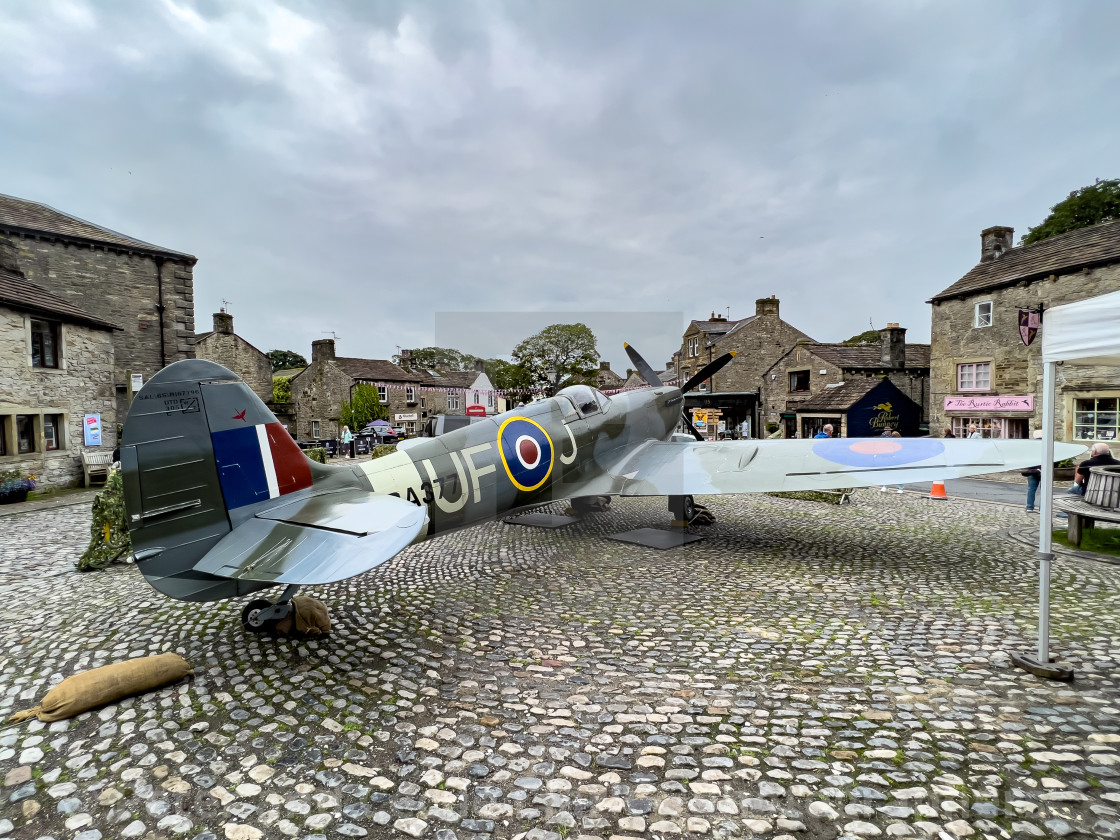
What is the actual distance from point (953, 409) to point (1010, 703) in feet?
66.7

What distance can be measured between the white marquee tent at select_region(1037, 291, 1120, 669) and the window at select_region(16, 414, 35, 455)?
19.2m

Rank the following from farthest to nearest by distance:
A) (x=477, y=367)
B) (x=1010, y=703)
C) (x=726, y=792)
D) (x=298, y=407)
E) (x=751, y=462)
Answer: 1. (x=477, y=367)
2. (x=298, y=407)
3. (x=751, y=462)
4. (x=1010, y=703)
5. (x=726, y=792)

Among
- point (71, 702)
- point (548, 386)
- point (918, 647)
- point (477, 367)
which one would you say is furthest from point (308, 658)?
point (477, 367)

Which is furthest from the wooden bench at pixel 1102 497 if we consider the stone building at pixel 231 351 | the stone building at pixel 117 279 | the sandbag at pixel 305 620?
the stone building at pixel 231 351

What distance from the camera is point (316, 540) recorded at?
3.61m

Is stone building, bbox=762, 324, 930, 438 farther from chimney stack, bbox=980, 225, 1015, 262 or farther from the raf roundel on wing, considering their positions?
the raf roundel on wing

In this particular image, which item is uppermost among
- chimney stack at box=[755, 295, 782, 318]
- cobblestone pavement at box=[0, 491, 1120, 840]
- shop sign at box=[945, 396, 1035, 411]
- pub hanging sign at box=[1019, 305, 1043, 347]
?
chimney stack at box=[755, 295, 782, 318]

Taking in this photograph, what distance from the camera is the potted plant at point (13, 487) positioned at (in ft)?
37.2

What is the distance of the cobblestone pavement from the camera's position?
2.48 m

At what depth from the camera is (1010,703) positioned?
3283 mm

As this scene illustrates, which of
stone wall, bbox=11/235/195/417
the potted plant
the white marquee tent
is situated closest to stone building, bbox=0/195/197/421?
stone wall, bbox=11/235/195/417

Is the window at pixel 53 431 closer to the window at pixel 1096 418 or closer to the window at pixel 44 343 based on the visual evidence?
the window at pixel 44 343

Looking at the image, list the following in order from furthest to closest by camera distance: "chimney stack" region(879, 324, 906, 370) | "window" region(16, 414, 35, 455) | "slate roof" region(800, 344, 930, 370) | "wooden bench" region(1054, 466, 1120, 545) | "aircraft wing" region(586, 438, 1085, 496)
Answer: "slate roof" region(800, 344, 930, 370) → "chimney stack" region(879, 324, 906, 370) → "window" region(16, 414, 35, 455) → "aircraft wing" region(586, 438, 1085, 496) → "wooden bench" region(1054, 466, 1120, 545)

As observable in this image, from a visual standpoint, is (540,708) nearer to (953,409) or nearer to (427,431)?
(427,431)
